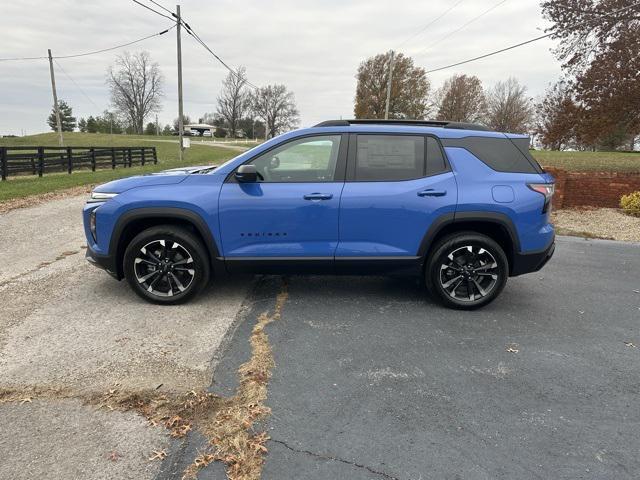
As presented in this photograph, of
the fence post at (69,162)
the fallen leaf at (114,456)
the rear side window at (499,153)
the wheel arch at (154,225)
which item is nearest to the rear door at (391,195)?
the rear side window at (499,153)

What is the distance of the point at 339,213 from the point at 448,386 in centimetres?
178

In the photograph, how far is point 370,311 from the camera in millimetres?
4301

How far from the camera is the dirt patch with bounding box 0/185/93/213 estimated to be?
381 inches

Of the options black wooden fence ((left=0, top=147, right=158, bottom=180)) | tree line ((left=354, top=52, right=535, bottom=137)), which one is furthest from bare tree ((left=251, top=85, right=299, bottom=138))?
black wooden fence ((left=0, top=147, right=158, bottom=180))

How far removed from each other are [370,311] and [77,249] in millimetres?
4585

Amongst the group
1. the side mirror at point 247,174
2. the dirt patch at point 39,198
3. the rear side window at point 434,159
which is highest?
the rear side window at point 434,159

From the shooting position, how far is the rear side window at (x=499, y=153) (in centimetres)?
425

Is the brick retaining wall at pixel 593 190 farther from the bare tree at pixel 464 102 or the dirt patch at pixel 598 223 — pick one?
the bare tree at pixel 464 102

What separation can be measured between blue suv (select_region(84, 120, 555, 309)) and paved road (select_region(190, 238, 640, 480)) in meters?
0.52

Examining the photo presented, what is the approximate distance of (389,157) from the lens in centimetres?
423

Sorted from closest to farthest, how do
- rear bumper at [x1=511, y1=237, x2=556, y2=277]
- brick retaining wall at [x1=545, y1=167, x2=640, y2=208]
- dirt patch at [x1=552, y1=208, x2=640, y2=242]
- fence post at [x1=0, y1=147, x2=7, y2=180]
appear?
1. rear bumper at [x1=511, y1=237, x2=556, y2=277]
2. dirt patch at [x1=552, y1=208, x2=640, y2=242]
3. brick retaining wall at [x1=545, y1=167, x2=640, y2=208]
4. fence post at [x1=0, y1=147, x2=7, y2=180]

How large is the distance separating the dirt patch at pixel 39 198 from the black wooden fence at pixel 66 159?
10.00 feet

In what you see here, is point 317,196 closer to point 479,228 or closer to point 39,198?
point 479,228

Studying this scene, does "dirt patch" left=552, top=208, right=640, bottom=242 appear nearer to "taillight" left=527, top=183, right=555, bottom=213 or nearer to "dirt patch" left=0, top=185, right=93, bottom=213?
"taillight" left=527, top=183, right=555, bottom=213
